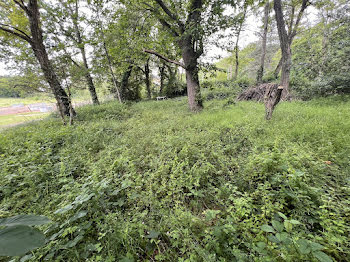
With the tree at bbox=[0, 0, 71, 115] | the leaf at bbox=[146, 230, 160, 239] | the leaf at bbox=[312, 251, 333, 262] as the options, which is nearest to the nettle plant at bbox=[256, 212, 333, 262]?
the leaf at bbox=[312, 251, 333, 262]

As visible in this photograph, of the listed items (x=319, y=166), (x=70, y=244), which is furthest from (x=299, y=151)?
(x=70, y=244)

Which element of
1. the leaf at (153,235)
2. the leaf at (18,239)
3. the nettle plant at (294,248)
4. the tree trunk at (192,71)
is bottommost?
the leaf at (153,235)

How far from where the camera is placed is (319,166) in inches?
77.9

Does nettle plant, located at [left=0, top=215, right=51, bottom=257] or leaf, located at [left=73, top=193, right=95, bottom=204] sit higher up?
nettle plant, located at [left=0, top=215, right=51, bottom=257]

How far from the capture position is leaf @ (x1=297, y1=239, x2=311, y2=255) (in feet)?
3.36

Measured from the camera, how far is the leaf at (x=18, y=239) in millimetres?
532

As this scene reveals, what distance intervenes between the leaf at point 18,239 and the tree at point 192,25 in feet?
21.0

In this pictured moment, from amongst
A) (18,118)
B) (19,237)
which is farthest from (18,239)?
(18,118)

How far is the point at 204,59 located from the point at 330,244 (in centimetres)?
697

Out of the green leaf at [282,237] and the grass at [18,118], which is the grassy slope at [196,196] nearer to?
the green leaf at [282,237]

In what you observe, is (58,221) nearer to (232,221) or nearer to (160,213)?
(160,213)

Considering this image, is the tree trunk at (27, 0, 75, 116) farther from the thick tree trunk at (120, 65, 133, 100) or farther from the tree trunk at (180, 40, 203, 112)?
the thick tree trunk at (120, 65, 133, 100)

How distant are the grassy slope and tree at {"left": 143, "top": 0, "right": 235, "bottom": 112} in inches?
154

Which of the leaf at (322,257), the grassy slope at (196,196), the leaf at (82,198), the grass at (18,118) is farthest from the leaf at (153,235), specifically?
the grass at (18,118)
